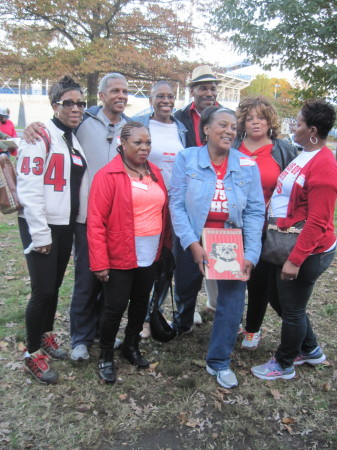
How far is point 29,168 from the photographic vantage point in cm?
295

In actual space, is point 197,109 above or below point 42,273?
Answer: above

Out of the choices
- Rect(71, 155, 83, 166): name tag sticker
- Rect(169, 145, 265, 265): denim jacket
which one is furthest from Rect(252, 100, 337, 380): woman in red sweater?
Rect(71, 155, 83, 166): name tag sticker

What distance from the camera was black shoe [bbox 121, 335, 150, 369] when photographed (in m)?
3.61

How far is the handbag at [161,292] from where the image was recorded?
11.6 feet

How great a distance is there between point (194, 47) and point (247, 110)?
13043mm

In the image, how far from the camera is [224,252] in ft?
10.2

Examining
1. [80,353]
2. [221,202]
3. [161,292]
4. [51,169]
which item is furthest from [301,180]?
[80,353]

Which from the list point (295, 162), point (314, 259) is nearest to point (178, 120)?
point (295, 162)

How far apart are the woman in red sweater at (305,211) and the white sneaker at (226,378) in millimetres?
500

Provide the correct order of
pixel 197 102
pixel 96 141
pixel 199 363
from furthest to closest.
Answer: pixel 197 102 < pixel 199 363 < pixel 96 141

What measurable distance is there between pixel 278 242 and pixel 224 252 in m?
0.44

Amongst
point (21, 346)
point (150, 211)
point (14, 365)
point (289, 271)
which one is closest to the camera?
point (289, 271)

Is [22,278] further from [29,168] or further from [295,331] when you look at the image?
[295,331]

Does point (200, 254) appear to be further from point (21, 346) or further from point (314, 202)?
point (21, 346)
